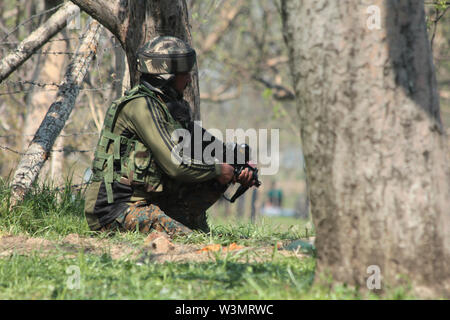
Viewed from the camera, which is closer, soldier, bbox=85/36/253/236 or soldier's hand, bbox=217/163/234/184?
soldier, bbox=85/36/253/236

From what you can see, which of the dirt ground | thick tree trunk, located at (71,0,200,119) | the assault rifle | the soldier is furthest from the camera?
thick tree trunk, located at (71,0,200,119)

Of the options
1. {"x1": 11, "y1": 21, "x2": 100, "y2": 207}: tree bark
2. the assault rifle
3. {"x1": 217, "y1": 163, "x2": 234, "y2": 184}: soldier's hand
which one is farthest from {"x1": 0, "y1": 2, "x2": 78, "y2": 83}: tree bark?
{"x1": 217, "y1": 163, "x2": 234, "y2": 184}: soldier's hand

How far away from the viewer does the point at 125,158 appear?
15.7 feet

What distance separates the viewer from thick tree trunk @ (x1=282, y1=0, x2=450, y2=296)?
2.70 meters

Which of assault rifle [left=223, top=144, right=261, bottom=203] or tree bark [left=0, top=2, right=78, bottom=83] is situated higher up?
A: tree bark [left=0, top=2, right=78, bottom=83]

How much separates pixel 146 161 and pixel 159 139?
29 cm

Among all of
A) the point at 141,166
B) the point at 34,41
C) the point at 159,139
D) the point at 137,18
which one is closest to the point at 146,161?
the point at 141,166

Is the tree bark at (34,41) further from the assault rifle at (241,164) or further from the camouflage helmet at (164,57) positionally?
the assault rifle at (241,164)

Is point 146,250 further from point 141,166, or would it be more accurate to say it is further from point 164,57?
point 164,57

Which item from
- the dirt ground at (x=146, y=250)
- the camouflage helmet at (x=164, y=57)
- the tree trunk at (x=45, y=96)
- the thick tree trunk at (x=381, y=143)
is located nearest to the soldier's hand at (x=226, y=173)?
the dirt ground at (x=146, y=250)

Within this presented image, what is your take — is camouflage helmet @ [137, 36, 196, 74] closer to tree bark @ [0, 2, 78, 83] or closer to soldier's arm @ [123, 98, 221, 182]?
soldier's arm @ [123, 98, 221, 182]

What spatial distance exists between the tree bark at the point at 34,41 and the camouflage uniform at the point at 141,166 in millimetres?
2084

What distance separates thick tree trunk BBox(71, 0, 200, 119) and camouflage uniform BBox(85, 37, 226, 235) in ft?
1.26

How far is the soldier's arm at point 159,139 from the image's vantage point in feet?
14.9
